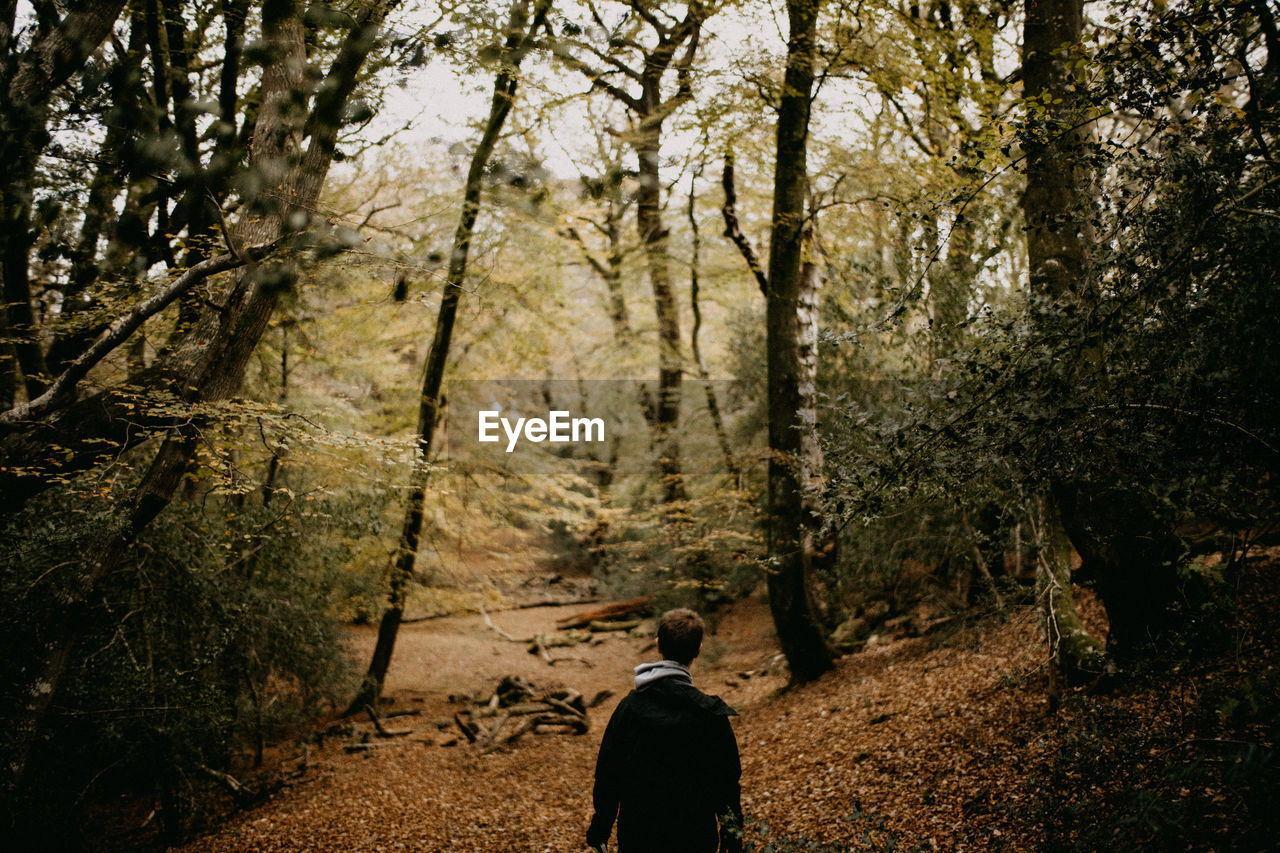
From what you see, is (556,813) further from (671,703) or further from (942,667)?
(671,703)

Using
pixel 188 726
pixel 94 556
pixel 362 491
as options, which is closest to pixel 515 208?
pixel 362 491

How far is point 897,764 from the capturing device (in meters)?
4.73

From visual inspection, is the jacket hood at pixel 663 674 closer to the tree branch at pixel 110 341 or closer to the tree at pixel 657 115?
the tree branch at pixel 110 341

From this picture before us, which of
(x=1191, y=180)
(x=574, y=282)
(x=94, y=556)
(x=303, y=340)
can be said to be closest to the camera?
(x=1191, y=180)

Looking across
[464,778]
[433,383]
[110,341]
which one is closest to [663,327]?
[433,383]

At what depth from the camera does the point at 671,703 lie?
246 centimetres

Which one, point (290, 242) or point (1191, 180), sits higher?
point (290, 242)

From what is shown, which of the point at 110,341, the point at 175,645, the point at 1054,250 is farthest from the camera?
the point at 175,645

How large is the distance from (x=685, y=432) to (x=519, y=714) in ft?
17.4

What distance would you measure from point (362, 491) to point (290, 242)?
4.23m

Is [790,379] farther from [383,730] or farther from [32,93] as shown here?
[383,730]

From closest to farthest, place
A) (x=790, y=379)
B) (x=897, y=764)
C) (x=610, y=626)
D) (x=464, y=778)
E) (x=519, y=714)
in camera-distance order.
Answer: (x=897, y=764) < (x=464, y=778) < (x=790, y=379) < (x=519, y=714) < (x=610, y=626)

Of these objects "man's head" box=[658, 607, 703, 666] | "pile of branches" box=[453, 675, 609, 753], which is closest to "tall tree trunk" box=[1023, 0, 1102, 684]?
"man's head" box=[658, 607, 703, 666]

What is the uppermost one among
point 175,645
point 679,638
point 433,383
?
point 433,383
